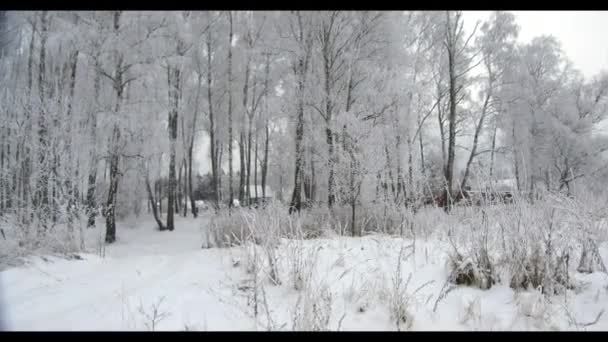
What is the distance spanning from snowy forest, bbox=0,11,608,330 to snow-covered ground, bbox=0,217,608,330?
21 mm

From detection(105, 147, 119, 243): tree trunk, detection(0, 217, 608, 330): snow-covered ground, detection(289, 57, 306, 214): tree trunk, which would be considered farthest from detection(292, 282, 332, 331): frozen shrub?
detection(105, 147, 119, 243): tree trunk

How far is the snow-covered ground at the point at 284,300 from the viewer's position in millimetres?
1832

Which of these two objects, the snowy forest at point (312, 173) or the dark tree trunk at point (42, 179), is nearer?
the snowy forest at point (312, 173)

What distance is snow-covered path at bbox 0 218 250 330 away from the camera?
1840 millimetres

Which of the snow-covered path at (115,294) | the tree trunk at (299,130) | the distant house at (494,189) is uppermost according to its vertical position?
the tree trunk at (299,130)

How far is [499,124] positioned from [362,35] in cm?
1016

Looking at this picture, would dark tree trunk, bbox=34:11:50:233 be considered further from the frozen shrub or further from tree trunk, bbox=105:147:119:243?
the frozen shrub

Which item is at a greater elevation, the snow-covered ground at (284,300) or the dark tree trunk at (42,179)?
the dark tree trunk at (42,179)

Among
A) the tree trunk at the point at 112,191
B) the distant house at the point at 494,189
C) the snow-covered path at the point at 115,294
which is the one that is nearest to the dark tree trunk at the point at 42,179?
the tree trunk at the point at 112,191

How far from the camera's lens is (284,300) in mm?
2164

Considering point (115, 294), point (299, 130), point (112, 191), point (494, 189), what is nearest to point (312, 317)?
point (115, 294)

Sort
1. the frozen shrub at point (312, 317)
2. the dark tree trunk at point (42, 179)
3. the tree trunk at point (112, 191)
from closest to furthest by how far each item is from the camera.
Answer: the frozen shrub at point (312, 317)
the dark tree trunk at point (42, 179)
the tree trunk at point (112, 191)

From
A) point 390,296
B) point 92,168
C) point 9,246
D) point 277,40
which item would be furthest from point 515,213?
point 92,168

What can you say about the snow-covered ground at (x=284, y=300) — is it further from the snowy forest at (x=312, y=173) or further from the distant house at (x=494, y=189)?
the distant house at (x=494, y=189)
